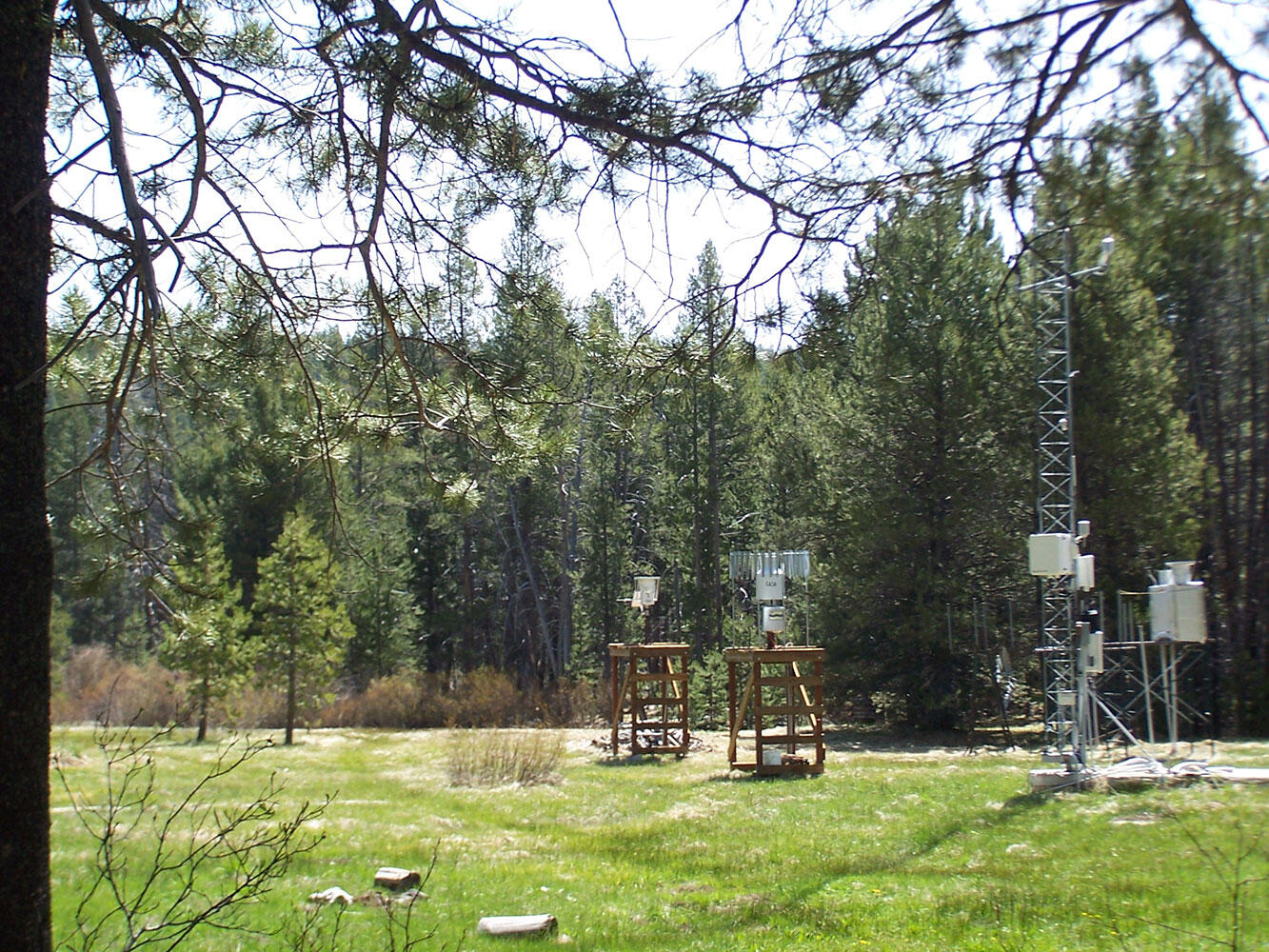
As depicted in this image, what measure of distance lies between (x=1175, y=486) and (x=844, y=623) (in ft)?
22.6

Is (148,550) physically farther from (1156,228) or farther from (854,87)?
(1156,228)

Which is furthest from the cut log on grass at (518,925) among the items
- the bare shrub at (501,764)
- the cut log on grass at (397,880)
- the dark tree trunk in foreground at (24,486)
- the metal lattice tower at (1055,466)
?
the metal lattice tower at (1055,466)

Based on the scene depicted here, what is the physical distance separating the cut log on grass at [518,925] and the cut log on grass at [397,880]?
1364 mm

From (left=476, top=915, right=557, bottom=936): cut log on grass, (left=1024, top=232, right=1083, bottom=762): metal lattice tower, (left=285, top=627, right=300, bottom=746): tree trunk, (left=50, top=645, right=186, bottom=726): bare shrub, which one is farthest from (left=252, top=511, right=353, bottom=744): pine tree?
(left=476, top=915, right=557, bottom=936): cut log on grass

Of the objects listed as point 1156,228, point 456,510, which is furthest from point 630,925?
point 1156,228

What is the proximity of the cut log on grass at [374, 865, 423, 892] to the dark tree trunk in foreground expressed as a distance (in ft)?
16.3

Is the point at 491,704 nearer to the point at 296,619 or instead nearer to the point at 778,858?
the point at 296,619

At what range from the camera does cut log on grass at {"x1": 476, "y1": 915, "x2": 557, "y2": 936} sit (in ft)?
20.6

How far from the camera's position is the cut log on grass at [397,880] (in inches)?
305

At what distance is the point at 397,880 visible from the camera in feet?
25.4

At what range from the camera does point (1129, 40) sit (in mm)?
4066

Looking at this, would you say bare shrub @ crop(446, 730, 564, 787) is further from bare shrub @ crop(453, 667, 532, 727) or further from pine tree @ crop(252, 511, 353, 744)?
bare shrub @ crop(453, 667, 532, 727)

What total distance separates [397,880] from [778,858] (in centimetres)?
313

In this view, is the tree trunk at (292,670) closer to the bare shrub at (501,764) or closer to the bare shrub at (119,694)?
the bare shrub at (119,694)
